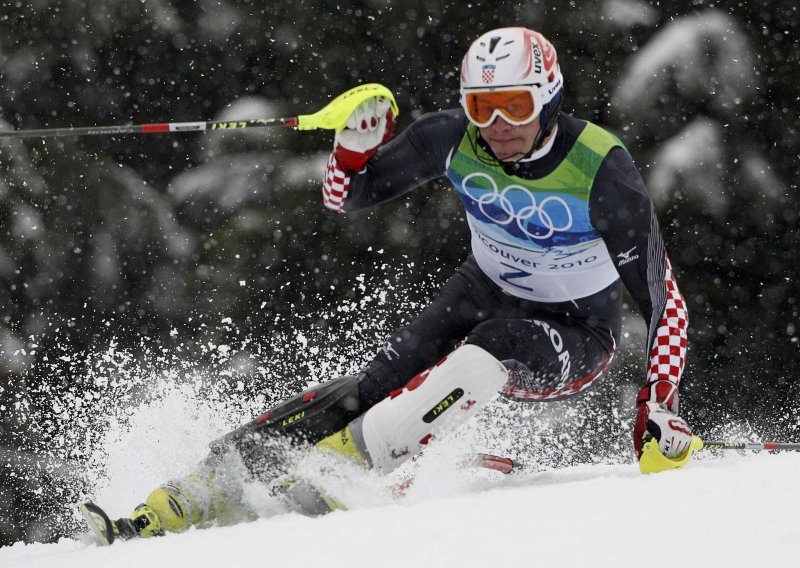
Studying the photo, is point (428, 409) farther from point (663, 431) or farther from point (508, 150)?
point (508, 150)

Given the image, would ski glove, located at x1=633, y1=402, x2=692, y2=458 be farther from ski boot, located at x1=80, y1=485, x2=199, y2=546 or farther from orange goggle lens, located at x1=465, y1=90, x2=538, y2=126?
ski boot, located at x1=80, y1=485, x2=199, y2=546

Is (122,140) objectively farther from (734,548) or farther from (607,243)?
(734,548)

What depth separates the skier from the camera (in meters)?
2.58

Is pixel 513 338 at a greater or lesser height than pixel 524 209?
lesser

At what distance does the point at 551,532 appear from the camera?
1752 millimetres

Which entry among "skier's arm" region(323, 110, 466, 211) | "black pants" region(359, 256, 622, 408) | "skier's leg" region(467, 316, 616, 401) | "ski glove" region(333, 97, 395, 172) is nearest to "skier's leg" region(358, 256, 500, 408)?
"black pants" region(359, 256, 622, 408)

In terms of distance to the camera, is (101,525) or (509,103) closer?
(101,525)

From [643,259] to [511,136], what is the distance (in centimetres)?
52

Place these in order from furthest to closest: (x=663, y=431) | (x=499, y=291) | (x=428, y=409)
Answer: (x=499, y=291) → (x=428, y=409) → (x=663, y=431)

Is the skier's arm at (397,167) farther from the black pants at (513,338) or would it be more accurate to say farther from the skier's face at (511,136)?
the black pants at (513,338)

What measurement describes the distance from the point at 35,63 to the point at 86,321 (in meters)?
2.31

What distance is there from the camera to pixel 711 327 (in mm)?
7512

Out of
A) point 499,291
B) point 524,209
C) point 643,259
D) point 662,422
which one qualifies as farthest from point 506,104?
point 662,422

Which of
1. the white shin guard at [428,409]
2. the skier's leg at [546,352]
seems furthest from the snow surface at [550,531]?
the skier's leg at [546,352]
